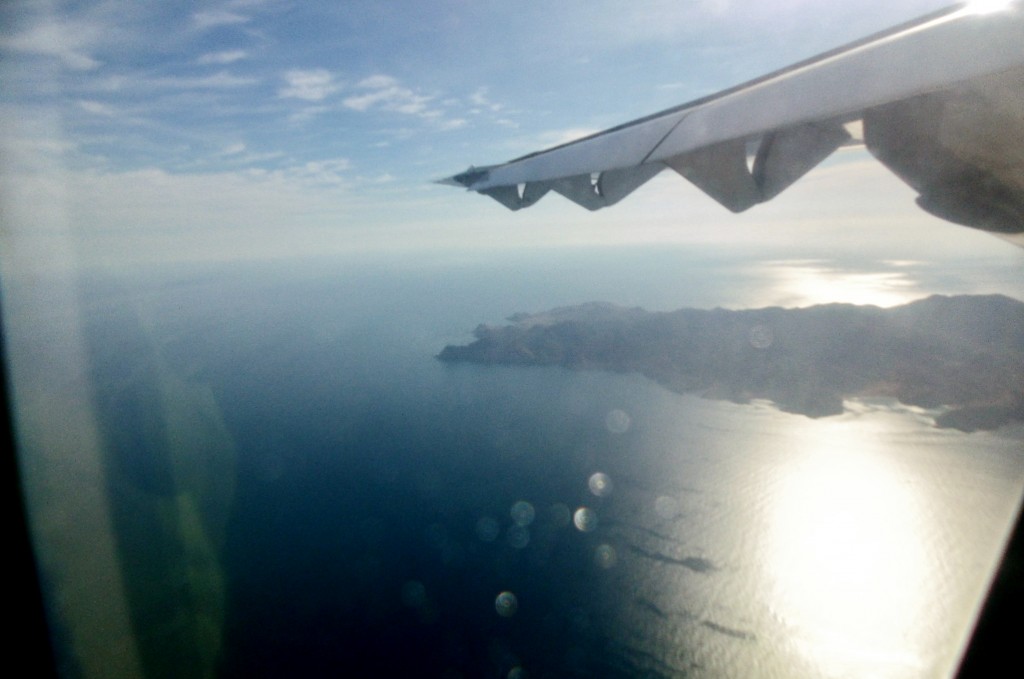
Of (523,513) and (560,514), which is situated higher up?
(560,514)

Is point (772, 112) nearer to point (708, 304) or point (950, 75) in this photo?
point (950, 75)

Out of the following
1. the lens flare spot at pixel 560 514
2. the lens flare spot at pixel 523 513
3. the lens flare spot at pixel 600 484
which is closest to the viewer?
the lens flare spot at pixel 560 514

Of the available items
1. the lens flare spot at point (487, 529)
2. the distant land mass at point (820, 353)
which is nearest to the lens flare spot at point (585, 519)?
the lens flare spot at point (487, 529)

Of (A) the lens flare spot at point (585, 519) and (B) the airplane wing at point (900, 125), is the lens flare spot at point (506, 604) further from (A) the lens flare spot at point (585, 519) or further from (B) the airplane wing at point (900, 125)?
(B) the airplane wing at point (900, 125)

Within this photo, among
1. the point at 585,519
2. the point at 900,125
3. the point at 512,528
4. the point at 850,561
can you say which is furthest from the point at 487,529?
the point at 900,125

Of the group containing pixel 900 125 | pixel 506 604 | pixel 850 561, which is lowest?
pixel 506 604

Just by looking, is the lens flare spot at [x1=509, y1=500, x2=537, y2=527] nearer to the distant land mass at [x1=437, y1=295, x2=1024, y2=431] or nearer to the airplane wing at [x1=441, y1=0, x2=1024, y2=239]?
the airplane wing at [x1=441, y1=0, x2=1024, y2=239]

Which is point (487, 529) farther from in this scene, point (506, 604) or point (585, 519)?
point (585, 519)
